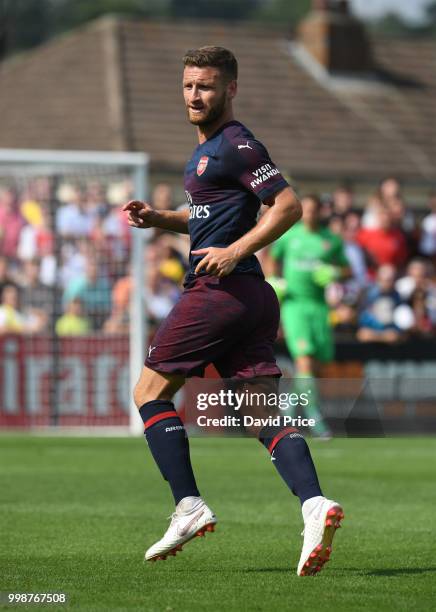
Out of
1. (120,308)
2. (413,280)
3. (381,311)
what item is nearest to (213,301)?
(120,308)

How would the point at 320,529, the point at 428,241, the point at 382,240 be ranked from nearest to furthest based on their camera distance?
the point at 320,529, the point at 382,240, the point at 428,241

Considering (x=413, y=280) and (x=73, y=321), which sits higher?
(x=73, y=321)

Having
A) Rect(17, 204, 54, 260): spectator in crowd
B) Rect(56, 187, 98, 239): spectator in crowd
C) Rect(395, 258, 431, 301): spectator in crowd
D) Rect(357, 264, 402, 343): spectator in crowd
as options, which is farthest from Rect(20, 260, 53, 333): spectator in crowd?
Rect(395, 258, 431, 301): spectator in crowd

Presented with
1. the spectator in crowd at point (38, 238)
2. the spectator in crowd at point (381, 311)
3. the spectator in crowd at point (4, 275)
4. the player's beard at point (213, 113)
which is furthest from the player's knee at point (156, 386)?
the spectator in crowd at point (381, 311)

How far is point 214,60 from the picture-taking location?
6938mm

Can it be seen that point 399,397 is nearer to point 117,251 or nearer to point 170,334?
point 117,251

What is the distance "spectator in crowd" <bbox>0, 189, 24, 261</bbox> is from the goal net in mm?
12

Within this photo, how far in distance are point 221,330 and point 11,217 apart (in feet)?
39.9

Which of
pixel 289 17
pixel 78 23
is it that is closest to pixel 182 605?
pixel 78 23

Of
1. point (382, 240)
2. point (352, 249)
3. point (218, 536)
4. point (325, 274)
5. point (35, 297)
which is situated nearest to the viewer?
point (218, 536)

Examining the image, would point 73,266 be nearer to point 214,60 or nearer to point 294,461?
point 214,60

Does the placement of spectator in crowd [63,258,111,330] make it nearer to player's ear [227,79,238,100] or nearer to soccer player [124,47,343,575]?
soccer player [124,47,343,575]

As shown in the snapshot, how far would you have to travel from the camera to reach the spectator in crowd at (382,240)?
2197 cm

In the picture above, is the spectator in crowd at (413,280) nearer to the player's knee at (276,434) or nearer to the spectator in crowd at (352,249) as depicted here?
the spectator in crowd at (352,249)
